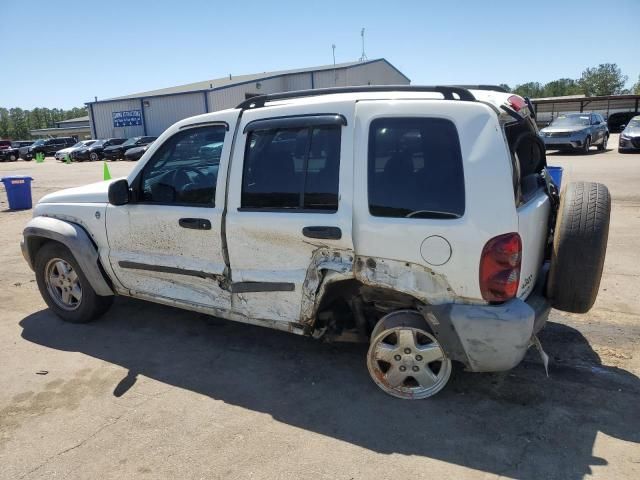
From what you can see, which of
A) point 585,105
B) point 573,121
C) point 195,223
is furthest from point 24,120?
point 195,223

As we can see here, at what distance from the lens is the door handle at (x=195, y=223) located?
3.65 metres

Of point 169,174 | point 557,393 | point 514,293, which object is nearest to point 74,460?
point 169,174

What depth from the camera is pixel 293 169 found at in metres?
3.38

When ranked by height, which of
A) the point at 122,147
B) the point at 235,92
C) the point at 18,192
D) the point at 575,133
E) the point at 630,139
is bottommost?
the point at 18,192

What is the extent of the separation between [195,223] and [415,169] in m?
1.71

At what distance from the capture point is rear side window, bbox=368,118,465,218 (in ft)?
9.34

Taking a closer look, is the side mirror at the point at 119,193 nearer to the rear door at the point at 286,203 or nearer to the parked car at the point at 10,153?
the rear door at the point at 286,203

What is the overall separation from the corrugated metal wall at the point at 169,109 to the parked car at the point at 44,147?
1042 centimetres

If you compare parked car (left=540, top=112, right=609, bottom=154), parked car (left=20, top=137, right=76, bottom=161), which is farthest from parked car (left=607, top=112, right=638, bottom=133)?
parked car (left=20, top=137, right=76, bottom=161)

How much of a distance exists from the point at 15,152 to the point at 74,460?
154 ft

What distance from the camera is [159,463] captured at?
9.00 feet

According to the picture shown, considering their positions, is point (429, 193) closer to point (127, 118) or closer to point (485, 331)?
point (485, 331)

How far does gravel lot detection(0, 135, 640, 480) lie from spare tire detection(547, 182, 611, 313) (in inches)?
26.5

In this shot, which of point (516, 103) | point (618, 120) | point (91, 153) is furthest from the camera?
point (91, 153)
